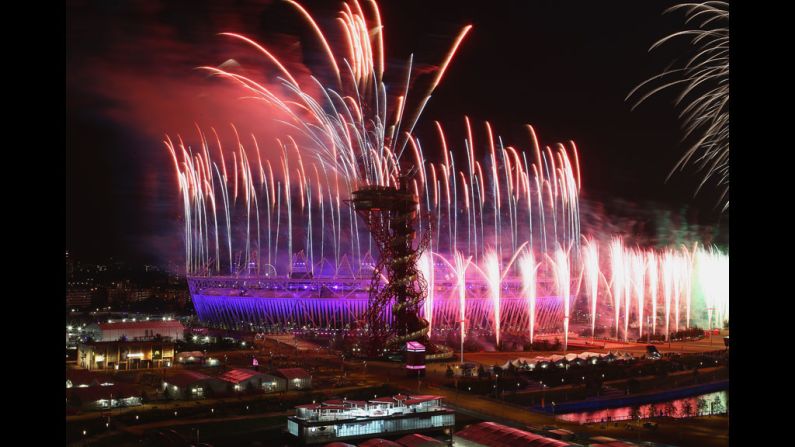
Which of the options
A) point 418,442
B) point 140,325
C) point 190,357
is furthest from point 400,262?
point 140,325

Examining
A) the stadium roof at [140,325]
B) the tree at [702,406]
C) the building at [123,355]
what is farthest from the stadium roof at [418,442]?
the stadium roof at [140,325]

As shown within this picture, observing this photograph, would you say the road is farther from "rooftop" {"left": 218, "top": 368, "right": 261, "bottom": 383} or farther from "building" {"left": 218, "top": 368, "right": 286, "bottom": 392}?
"rooftop" {"left": 218, "top": 368, "right": 261, "bottom": 383}

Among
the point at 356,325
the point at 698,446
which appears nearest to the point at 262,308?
the point at 356,325

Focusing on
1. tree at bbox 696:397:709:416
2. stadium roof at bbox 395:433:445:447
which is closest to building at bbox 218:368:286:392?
stadium roof at bbox 395:433:445:447

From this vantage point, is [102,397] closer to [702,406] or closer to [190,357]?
[190,357]

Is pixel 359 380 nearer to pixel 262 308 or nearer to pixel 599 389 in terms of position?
pixel 599 389

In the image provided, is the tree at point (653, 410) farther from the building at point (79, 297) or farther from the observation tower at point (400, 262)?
the building at point (79, 297)
